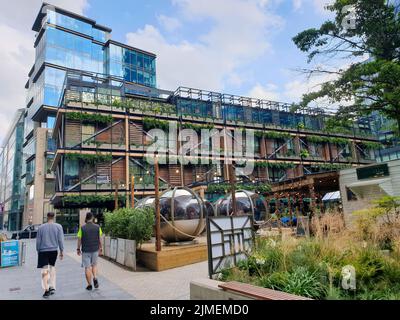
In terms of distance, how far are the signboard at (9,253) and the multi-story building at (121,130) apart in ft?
44.3

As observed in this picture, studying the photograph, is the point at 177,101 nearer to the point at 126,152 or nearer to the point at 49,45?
the point at 126,152

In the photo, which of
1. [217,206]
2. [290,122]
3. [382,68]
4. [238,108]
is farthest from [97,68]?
[382,68]

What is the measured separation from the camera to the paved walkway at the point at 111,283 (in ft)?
23.4

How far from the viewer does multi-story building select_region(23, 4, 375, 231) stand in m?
31.9

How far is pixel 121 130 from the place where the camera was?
112 ft

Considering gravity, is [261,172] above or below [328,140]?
below

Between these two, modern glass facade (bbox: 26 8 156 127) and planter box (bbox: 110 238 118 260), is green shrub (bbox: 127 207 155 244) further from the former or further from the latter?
modern glass facade (bbox: 26 8 156 127)

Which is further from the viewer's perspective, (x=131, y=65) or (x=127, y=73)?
(x=131, y=65)

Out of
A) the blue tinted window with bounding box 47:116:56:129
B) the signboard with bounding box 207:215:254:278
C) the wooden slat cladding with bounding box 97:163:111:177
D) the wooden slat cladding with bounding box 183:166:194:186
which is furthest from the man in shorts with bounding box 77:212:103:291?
the blue tinted window with bounding box 47:116:56:129

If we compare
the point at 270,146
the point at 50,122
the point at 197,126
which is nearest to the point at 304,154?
the point at 270,146

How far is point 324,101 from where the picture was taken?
16.9 m

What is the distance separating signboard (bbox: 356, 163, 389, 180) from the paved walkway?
33.3 feet

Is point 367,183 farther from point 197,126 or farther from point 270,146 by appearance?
point 270,146

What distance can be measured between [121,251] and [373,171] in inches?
504
